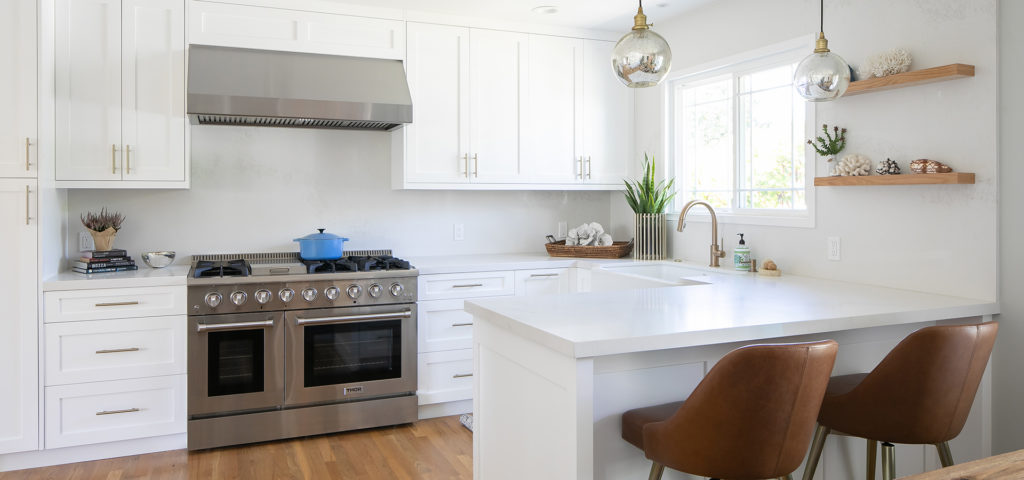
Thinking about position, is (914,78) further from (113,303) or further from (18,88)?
(18,88)

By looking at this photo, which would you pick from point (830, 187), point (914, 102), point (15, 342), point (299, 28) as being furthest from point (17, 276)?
point (914, 102)

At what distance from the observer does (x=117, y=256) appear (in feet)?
11.9

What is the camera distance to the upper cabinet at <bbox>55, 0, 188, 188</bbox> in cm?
350

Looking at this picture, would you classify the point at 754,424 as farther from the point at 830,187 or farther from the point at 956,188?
the point at 830,187

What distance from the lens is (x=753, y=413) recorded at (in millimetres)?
1747

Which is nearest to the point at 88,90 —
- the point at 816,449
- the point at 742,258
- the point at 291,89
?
the point at 291,89

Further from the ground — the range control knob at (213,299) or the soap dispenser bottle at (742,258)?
the soap dispenser bottle at (742,258)

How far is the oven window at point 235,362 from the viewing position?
353cm

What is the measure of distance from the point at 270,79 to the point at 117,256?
3.81 ft

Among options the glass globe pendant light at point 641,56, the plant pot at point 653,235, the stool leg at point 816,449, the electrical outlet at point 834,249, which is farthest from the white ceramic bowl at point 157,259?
the electrical outlet at point 834,249

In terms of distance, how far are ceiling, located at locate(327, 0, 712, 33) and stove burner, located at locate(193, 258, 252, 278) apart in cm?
155

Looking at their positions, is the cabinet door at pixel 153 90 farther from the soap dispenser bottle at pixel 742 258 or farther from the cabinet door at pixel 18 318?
the soap dispenser bottle at pixel 742 258

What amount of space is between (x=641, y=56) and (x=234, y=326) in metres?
2.45

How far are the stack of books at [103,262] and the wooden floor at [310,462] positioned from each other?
914 mm
